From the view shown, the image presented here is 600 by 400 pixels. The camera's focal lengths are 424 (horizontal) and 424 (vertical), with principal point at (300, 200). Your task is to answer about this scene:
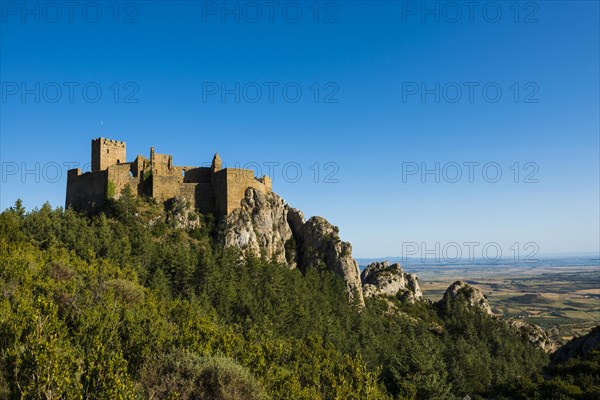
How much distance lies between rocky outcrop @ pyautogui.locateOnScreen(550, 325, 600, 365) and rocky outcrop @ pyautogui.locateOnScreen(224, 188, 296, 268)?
149 ft

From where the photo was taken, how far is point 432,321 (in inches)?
3570

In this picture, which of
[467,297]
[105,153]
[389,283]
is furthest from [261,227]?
[467,297]

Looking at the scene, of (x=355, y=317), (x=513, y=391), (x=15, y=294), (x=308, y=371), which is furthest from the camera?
(x=355, y=317)

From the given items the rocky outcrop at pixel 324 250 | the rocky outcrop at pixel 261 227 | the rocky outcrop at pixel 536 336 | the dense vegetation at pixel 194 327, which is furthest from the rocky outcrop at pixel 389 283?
the rocky outcrop at pixel 536 336

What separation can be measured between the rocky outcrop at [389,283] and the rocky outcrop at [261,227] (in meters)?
22.3

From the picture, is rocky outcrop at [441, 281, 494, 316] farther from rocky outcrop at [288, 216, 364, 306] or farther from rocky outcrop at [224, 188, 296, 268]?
rocky outcrop at [224, 188, 296, 268]

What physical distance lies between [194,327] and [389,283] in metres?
75.6

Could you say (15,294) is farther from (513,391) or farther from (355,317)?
(355,317)

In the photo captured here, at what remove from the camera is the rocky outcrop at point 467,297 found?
333ft

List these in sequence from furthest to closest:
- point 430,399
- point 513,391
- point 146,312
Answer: point 430,399, point 513,391, point 146,312

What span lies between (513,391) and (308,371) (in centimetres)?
2302

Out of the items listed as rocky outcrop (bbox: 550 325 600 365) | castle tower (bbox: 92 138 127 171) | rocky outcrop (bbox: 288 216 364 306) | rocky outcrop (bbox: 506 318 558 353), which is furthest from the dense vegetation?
castle tower (bbox: 92 138 127 171)

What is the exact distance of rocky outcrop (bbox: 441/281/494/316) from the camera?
10138 centimetres

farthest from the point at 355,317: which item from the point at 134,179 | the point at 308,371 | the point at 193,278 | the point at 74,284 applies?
the point at 74,284
